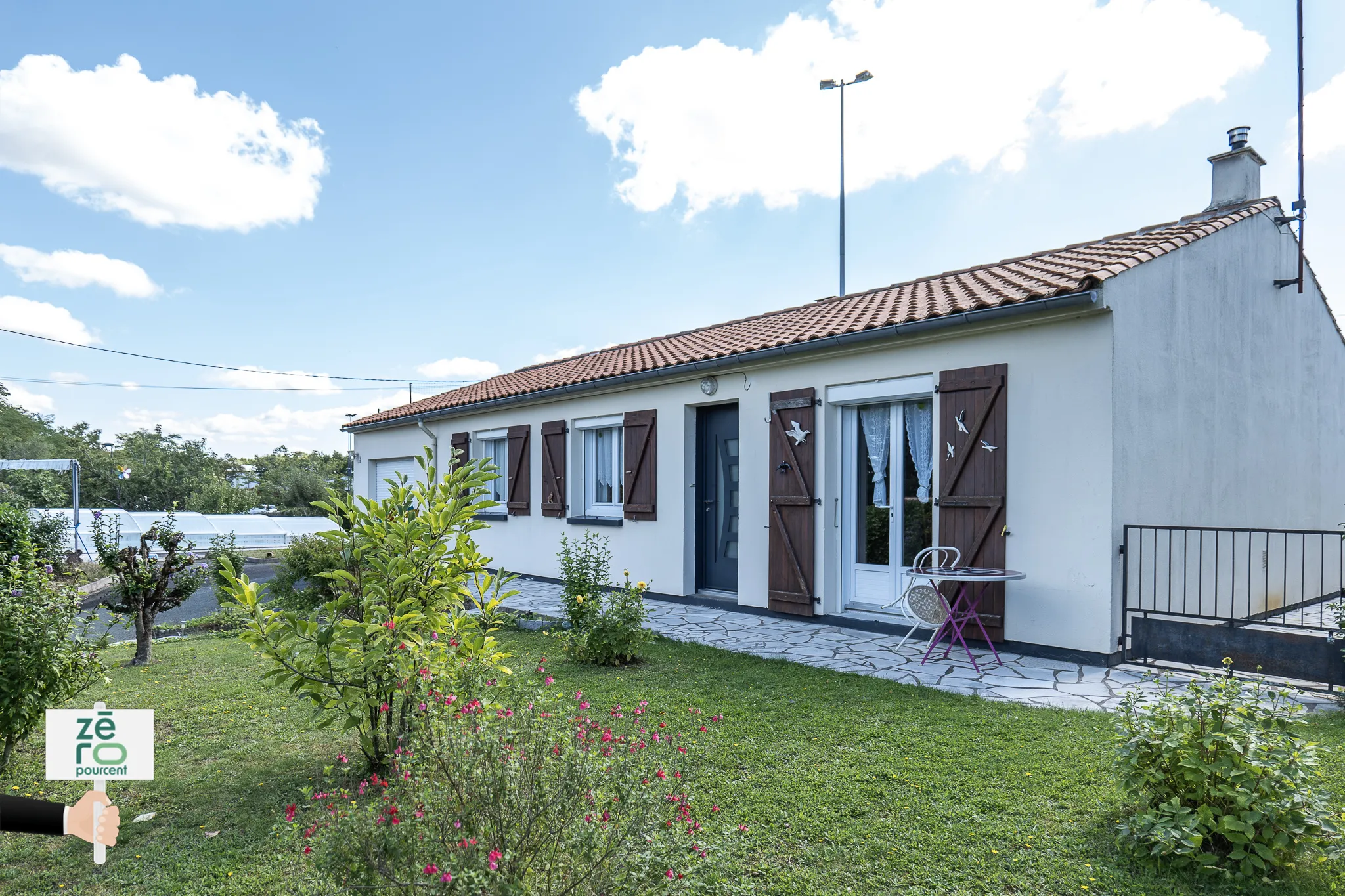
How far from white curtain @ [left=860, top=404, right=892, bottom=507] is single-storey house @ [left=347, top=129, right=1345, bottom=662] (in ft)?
0.09

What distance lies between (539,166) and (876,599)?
989 centimetres

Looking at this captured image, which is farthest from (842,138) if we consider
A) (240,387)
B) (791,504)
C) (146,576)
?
(240,387)

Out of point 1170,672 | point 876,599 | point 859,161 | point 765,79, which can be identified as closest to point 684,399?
point 876,599

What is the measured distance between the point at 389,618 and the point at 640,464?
6.71m

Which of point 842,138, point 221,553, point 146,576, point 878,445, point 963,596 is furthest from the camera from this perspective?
point 842,138

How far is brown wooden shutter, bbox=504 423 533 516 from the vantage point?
39.1 feet

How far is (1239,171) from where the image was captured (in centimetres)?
885

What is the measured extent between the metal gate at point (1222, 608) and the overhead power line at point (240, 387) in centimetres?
2716

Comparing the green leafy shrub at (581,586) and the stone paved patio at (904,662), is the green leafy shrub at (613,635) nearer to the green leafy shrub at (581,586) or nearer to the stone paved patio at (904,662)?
the green leafy shrub at (581,586)

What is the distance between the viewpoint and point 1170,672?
18.3 feet

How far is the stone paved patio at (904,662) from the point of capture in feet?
16.7

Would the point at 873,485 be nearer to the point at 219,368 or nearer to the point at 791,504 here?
the point at 791,504

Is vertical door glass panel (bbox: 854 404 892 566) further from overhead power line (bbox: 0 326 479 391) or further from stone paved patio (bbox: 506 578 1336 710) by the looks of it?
overhead power line (bbox: 0 326 479 391)

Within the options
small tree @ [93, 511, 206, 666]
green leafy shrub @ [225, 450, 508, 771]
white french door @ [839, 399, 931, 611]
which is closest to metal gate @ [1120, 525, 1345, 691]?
white french door @ [839, 399, 931, 611]
